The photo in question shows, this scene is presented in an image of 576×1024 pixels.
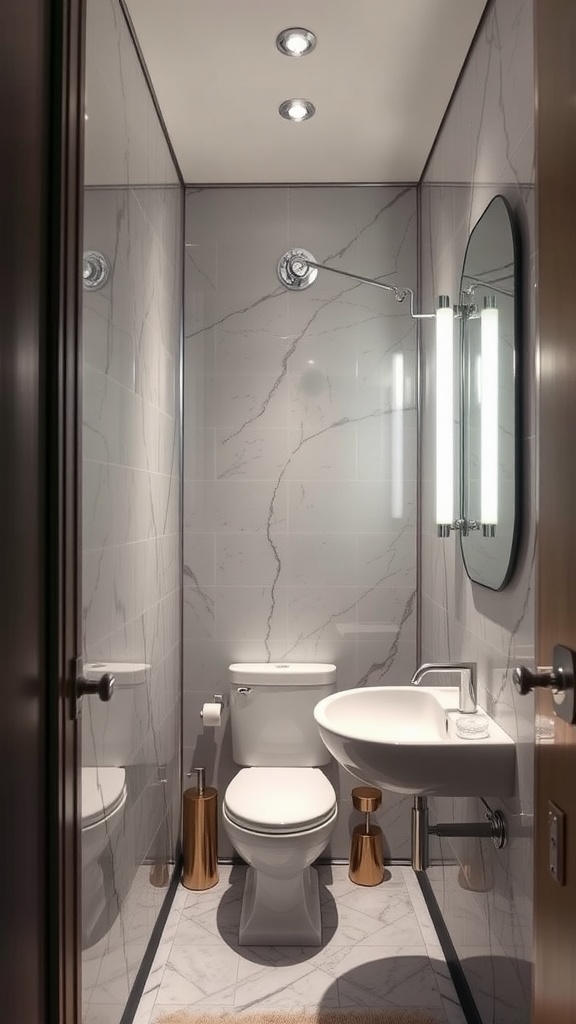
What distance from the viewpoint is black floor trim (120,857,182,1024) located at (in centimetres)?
191

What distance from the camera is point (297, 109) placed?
230 cm

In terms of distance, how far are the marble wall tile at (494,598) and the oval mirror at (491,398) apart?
4 centimetres

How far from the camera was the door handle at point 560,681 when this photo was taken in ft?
2.90

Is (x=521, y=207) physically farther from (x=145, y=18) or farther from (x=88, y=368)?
(x=145, y=18)

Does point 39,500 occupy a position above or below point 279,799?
above

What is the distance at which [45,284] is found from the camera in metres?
1.14

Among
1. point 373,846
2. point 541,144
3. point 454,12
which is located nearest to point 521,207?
point 541,144

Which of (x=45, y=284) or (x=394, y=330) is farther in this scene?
(x=394, y=330)

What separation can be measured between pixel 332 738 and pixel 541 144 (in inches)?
52.6

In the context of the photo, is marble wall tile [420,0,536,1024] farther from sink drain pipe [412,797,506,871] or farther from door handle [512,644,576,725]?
door handle [512,644,576,725]

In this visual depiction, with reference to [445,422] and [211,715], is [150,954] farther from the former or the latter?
[445,422]

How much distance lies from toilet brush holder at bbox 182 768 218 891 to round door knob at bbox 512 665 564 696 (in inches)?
75.7

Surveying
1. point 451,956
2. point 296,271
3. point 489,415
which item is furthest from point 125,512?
point 451,956

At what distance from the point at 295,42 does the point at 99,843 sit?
1.99m
